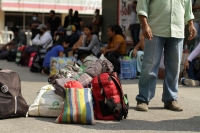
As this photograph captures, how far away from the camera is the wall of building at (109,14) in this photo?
14737 mm

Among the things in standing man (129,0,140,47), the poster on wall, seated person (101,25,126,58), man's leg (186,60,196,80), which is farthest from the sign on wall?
man's leg (186,60,196,80)

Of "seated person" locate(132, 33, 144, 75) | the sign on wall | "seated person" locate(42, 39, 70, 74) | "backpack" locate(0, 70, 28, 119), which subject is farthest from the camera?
the sign on wall

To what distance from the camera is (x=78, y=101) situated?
4.96 metres

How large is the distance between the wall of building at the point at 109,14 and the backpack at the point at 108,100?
961cm

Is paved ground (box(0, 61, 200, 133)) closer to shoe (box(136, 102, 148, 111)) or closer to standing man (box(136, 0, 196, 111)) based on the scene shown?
shoe (box(136, 102, 148, 111))

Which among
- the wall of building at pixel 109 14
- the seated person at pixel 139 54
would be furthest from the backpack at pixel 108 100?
the wall of building at pixel 109 14

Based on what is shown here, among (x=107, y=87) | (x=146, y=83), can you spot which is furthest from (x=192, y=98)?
(x=107, y=87)

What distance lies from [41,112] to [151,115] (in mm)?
1425

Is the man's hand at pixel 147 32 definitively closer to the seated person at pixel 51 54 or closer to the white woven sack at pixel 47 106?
Result: the white woven sack at pixel 47 106

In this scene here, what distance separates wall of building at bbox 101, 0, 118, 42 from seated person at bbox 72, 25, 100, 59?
398 cm

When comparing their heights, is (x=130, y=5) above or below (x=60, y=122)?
above

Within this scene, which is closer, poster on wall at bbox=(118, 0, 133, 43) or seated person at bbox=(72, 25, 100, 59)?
seated person at bbox=(72, 25, 100, 59)

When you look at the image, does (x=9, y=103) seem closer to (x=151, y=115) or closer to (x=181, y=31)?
(x=151, y=115)

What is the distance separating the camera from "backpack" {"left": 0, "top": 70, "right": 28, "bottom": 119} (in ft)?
16.5
